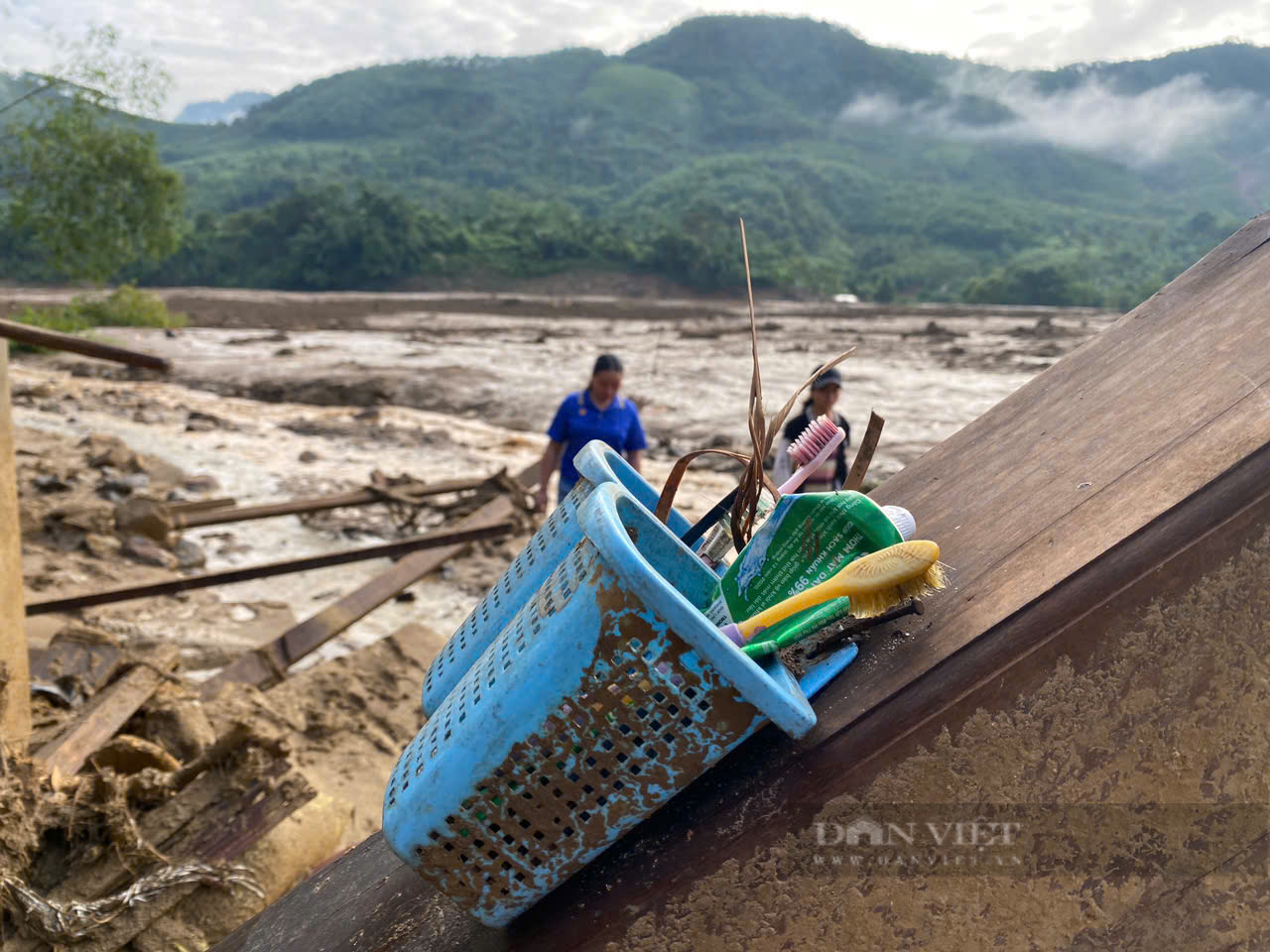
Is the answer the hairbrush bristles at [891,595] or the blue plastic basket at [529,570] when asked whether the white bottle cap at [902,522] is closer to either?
the hairbrush bristles at [891,595]

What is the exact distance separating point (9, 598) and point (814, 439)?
2.29 metres

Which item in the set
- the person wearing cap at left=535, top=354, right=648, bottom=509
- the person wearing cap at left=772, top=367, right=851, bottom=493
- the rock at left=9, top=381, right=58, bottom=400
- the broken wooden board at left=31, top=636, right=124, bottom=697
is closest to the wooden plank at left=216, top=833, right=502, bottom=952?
the broken wooden board at left=31, top=636, right=124, bottom=697

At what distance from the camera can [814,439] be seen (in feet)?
4.20

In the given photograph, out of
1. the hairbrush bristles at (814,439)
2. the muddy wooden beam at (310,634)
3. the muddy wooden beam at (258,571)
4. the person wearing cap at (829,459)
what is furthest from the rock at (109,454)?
the hairbrush bristles at (814,439)

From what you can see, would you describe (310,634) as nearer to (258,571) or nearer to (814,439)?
(258,571)

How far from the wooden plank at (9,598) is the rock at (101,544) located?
9.25ft

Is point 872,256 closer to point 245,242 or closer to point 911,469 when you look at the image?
point 245,242

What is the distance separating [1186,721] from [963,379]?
43.5ft

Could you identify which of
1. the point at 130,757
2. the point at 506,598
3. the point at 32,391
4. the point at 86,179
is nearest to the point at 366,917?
the point at 506,598

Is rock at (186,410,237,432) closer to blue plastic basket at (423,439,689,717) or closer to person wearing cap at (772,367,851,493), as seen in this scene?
person wearing cap at (772,367,851,493)

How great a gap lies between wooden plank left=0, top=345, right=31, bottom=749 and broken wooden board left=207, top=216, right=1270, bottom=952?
1451 millimetres

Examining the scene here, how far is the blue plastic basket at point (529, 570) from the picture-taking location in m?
1.32

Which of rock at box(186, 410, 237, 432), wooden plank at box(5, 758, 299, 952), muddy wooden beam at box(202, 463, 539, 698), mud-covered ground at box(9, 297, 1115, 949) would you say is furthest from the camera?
rock at box(186, 410, 237, 432)

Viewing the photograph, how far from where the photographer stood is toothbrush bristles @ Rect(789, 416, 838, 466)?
127 centimetres
